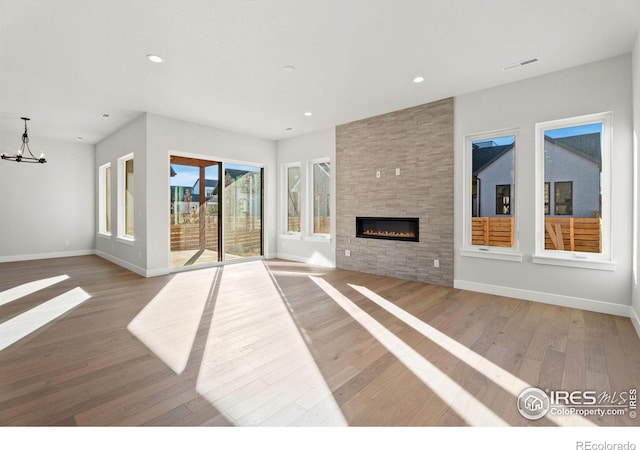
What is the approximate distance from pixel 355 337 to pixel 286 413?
1.20 meters

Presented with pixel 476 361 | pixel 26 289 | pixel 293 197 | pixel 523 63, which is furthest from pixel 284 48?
pixel 26 289

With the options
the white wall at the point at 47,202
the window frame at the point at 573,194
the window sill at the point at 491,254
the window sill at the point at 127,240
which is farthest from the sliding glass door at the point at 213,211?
the window frame at the point at 573,194

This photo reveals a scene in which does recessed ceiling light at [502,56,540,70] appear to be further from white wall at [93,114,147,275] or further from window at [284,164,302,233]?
white wall at [93,114,147,275]

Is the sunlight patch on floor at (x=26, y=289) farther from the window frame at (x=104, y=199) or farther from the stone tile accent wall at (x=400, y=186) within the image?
the stone tile accent wall at (x=400, y=186)

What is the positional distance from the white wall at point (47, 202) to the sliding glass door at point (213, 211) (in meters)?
3.79

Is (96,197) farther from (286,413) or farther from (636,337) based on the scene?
(636,337)

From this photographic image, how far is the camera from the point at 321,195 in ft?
22.3

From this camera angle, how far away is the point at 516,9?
2.66 meters

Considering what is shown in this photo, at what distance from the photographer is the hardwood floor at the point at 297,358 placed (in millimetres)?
1756

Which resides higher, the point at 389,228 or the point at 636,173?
the point at 636,173

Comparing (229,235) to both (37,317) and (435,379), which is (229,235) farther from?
(435,379)

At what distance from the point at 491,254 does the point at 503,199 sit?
803 mm

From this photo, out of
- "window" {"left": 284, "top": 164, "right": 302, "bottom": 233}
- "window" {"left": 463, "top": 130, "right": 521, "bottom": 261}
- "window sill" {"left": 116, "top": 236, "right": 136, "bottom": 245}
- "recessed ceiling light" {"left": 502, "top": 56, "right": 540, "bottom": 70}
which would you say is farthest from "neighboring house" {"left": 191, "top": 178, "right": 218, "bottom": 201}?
"recessed ceiling light" {"left": 502, "top": 56, "right": 540, "bottom": 70}
